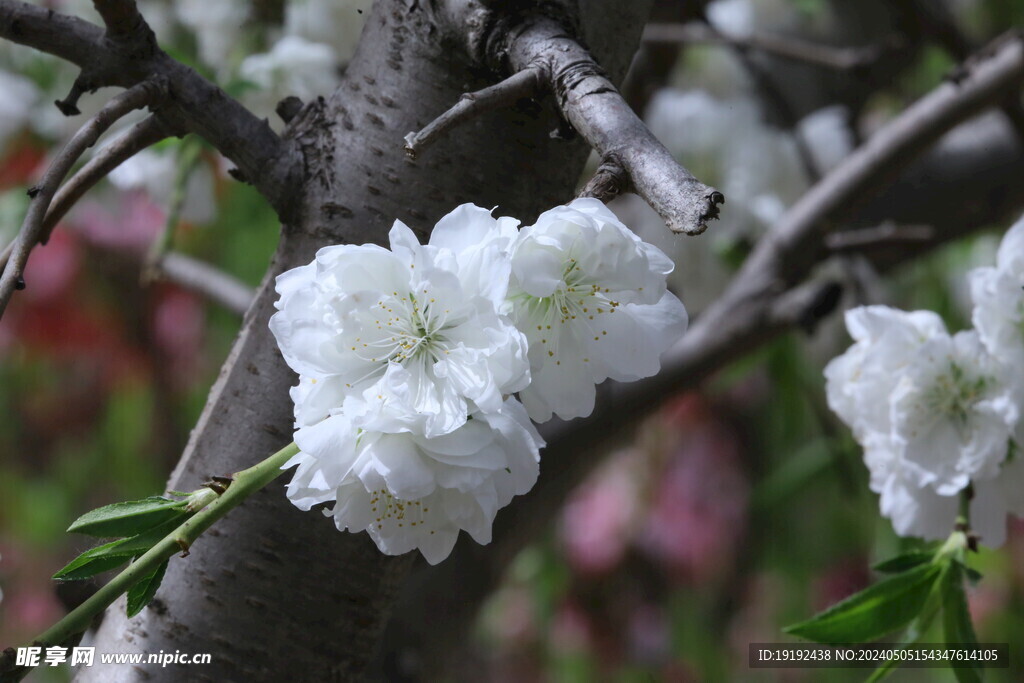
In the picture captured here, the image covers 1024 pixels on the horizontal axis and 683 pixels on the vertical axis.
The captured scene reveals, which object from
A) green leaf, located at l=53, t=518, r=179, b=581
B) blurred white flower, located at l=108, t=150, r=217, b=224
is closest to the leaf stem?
green leaf, located at l=53, t=518, r=179, b=581

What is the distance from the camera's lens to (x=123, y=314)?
113cm

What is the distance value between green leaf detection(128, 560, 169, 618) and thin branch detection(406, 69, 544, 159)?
0.14 metres

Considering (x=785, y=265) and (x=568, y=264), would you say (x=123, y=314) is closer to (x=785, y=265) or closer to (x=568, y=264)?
(x=785, y=265)

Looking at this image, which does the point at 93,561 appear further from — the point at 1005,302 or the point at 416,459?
the point at 1005,302

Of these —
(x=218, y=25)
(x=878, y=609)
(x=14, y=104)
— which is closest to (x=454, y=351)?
(x=878, y=609)

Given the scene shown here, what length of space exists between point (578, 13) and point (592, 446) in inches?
13.9

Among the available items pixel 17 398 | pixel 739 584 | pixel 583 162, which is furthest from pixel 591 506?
pixel 583 162

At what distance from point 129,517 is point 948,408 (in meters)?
0.36

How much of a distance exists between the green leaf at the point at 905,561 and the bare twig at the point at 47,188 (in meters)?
0.33

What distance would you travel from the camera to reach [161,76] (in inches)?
11.9

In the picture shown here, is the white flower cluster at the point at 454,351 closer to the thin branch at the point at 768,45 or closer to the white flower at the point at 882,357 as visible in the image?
the white flower at the point at 882,357

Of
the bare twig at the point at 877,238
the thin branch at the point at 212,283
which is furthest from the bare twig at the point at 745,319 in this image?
the thin branch at the point at 212,283

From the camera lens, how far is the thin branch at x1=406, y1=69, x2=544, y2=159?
0.75 feet

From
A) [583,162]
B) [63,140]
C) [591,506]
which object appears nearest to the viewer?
[583,162]
